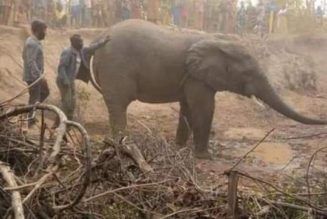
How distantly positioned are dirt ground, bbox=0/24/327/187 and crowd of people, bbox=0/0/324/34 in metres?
1.14

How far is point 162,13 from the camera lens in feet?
Result: 65.2

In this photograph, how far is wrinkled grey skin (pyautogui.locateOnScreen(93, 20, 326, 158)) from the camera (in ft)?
32.4

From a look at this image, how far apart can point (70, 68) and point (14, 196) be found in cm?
712

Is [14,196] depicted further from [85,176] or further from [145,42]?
[145,42]

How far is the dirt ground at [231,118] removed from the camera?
9.86m

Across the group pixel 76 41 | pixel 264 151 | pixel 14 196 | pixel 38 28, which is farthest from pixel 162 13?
pixel 14 196

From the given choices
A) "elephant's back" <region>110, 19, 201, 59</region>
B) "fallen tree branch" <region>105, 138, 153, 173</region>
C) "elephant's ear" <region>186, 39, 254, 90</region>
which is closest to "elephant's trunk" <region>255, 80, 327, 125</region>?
"elephant's ear" <region>186, 39, 254, 90</region>

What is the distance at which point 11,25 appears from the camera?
15219 mm

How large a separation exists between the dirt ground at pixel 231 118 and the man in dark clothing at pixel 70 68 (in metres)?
0.68

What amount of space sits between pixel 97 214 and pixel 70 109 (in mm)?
6424

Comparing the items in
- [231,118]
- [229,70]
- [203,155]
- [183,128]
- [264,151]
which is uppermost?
[229,70]

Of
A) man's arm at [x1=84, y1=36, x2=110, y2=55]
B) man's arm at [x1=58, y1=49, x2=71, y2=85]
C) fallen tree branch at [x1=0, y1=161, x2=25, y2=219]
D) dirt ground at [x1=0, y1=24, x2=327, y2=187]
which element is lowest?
dirt ground at [x1=0, y1=24, x2=327, y2=187]

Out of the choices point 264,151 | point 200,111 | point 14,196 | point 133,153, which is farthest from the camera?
point 264,151

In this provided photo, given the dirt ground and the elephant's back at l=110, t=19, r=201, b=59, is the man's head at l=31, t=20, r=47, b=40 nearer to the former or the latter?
the dirt ground
